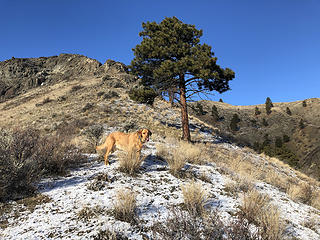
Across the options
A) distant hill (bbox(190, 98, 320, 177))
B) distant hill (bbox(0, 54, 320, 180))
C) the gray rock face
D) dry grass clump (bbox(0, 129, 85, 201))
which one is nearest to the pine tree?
dry grass clump (bbox(0, 129, 85, 201))

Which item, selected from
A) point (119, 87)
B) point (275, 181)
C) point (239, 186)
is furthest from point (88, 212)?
point (119, 87)

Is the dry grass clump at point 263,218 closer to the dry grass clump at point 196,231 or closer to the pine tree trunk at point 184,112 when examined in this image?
the dry grass clump at point 196,231

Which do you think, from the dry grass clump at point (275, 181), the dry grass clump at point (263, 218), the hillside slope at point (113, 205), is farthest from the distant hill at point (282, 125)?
the dry grass clump at point (263, 218)

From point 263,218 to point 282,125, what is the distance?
83.3m

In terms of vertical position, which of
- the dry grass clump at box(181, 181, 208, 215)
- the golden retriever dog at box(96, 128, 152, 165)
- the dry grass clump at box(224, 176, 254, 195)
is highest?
the golden retriever dog at box(96, 128, 152, 165)

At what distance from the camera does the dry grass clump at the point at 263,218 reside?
268cm

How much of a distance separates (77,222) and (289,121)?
292ft

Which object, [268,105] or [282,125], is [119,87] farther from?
[268,105]

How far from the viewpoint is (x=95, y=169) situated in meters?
4.87

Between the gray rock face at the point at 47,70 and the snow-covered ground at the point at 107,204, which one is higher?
the gray rock face at the point at 47,70

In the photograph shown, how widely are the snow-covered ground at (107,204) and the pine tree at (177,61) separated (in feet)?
28.6

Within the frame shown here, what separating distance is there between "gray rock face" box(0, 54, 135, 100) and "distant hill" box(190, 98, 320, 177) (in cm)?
2859

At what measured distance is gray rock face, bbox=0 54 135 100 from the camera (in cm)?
5052

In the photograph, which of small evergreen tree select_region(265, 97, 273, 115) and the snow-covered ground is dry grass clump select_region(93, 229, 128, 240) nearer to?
the snow-covered ground
